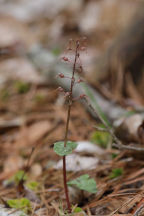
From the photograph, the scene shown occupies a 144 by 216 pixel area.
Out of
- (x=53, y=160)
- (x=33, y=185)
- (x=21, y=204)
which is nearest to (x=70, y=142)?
(x=21, y=204)

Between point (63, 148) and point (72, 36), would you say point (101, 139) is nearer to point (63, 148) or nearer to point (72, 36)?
point (63, 148)

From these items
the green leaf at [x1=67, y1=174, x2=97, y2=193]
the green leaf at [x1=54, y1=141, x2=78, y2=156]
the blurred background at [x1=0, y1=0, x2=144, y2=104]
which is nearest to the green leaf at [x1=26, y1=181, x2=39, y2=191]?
the green leaf at [x1=67, y1=174, x2=97, y2=193]

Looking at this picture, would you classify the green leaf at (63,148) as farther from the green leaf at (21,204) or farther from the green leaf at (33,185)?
the green leaf at (33,185)

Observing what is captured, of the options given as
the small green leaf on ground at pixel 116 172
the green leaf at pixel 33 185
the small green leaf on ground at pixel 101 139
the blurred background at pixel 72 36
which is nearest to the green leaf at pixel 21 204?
the green leaf at pixel 33 185

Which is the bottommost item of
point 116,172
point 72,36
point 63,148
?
point 116,172

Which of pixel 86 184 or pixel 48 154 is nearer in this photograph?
pixel 86 184

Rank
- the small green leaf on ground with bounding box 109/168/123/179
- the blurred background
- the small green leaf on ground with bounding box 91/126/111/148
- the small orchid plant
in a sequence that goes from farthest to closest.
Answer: the blurred background
the small green leaf on ground with bounding box 91/126/111/148
the small green leaf on ground with bounding box 109/168/123/179
the small orchid plant

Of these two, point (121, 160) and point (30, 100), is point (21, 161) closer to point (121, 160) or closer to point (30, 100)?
point (121, 160)

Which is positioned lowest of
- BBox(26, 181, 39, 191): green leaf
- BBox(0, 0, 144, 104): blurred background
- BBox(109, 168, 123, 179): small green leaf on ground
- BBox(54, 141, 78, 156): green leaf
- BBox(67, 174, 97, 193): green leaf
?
BBox(26, 181, 39, 191): green leaf

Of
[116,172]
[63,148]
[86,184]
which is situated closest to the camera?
[63,148]

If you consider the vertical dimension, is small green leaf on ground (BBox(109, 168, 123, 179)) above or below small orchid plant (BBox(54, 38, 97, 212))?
below

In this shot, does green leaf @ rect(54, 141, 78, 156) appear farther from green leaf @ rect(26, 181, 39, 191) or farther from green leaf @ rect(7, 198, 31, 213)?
green leaf @ rect(26, 181, 39, 191)
